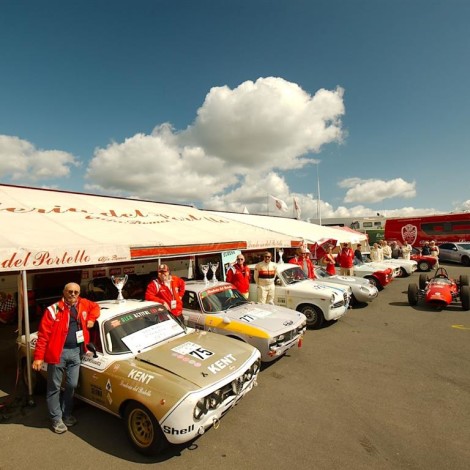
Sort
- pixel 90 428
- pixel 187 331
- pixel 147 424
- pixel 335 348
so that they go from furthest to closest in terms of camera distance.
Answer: pixel 335 348
pixel 187 331
pixel 90 428
pixel 147 424

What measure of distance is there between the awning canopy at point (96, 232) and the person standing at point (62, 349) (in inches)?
45.6

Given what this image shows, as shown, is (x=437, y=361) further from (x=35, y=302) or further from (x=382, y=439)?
(x=35, y=302)

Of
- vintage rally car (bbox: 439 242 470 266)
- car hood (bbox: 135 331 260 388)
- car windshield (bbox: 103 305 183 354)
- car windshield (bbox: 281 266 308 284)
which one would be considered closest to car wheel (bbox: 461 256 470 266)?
vintage rally car (bbox: 439 242 470 266)

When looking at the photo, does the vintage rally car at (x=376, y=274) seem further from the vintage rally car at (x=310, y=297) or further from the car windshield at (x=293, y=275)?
the car windshield at (x=293, y=275)

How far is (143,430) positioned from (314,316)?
5.05 metres

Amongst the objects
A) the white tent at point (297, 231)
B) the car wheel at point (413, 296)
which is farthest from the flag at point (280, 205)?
the car wheel at point (413, 296)

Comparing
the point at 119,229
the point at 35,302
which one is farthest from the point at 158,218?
the point at 35,302

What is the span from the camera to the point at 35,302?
30.0ft

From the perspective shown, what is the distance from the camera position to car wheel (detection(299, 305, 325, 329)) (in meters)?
7.48

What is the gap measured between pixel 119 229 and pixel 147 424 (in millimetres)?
4550

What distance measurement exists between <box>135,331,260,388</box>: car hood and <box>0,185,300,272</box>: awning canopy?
214 cm

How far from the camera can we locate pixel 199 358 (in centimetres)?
378

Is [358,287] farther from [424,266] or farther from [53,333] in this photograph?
[424,266]

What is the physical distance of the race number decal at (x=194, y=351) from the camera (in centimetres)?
384
